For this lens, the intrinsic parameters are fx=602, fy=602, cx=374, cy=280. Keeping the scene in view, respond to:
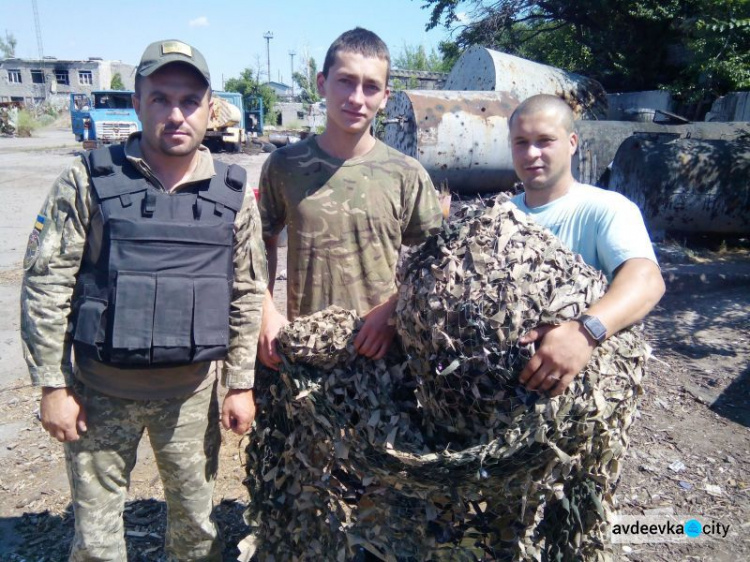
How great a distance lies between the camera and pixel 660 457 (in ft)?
12.0

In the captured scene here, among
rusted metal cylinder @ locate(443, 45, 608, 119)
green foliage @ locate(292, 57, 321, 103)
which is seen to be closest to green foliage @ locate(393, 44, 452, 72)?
green foliage @ locate(292, 57, 321, 103)

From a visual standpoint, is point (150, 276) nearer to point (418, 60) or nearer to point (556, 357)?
point (556, 357)

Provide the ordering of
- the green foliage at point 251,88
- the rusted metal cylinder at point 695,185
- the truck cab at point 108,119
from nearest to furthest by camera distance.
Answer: the rusted metal cylinder at point 695,185 → the truck cab at point 108,119 → the green foliage at point 251,88

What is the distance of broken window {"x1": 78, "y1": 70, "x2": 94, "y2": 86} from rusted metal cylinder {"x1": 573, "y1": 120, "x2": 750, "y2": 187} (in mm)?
61186

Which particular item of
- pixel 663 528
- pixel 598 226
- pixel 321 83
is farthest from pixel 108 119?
pixel 598 226

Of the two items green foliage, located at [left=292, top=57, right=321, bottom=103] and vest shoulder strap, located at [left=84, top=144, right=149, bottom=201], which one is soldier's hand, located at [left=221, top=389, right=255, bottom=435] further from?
green foliage, located at [left=292, top=57, right=321, bottom=103]

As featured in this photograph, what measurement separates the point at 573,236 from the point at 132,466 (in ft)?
6.13

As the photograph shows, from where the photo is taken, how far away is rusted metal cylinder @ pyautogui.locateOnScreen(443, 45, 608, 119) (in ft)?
31.1

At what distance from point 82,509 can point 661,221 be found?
7.07 metres

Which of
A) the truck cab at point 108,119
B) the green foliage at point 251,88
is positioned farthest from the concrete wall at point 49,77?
the truck cab at point 108,119

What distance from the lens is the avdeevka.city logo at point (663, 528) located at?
2.99 metres

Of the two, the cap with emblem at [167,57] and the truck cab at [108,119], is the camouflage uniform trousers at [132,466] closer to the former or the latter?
the cap with emblem at [167,57]

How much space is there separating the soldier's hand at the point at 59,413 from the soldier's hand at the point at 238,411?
51cm

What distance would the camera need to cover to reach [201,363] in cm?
229
